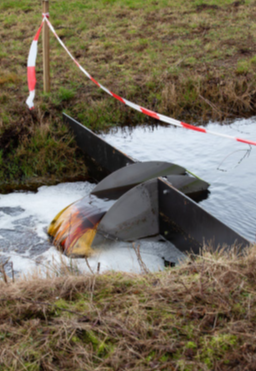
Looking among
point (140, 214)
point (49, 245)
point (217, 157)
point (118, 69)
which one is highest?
point (118, 69)

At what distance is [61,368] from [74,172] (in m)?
4.41

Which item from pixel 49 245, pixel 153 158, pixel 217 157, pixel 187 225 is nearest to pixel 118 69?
pixel 153 158

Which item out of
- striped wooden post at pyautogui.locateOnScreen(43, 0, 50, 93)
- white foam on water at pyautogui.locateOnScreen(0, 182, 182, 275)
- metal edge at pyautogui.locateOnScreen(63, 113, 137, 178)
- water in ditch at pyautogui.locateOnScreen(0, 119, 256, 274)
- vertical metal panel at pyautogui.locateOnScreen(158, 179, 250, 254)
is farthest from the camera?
striped wooden post at pyautogui.locateOnScreen(43, 0, 50, 93)

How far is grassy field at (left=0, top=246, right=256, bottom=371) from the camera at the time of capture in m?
2.14

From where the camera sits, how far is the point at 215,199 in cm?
502

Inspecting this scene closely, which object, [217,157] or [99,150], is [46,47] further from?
[217,157]

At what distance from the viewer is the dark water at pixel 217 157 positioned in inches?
188

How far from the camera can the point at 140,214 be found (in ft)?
14.8

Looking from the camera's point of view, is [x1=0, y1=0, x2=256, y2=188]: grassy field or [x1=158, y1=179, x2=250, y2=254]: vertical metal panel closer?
[x1=158, y1=179, x2=250, y2=254]: vertical metal panel

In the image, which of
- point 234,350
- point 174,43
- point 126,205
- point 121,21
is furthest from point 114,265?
point 121,21

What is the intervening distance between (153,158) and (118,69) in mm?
4041

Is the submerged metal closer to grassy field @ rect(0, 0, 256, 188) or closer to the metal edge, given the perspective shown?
the metal edge

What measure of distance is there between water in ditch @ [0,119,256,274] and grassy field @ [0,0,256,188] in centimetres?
49

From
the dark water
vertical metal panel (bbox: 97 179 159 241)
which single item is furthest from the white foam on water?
the dark water
